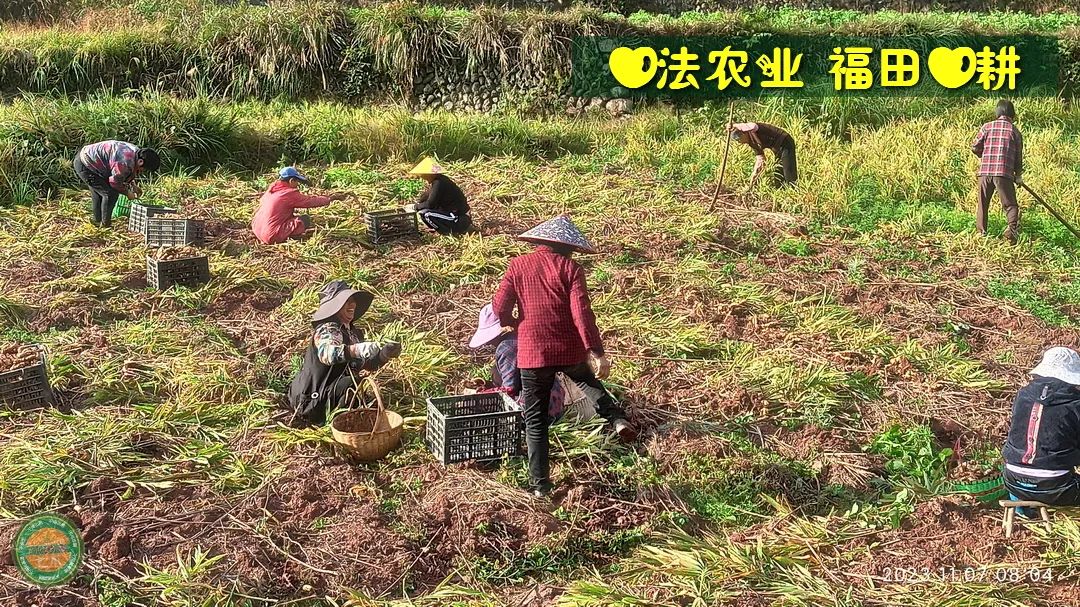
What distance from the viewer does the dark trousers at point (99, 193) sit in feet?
27.2

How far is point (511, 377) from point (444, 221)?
350 cm

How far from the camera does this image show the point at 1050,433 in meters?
4.30

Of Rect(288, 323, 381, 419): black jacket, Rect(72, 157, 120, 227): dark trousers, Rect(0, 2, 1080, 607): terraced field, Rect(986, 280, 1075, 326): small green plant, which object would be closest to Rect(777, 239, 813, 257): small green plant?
Rect(0, 2, 1080, 607): terraced field

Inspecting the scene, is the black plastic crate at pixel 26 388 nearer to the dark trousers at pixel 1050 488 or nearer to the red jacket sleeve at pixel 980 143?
the dark trousers at pixel 1050 488

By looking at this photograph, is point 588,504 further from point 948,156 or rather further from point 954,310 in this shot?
point 948,156

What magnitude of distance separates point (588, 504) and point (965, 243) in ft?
18.0

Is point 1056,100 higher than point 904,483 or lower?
higher

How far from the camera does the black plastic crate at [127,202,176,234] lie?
8234 mm

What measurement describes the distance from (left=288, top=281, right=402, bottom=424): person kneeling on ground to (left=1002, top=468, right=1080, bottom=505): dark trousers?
3.02 meters

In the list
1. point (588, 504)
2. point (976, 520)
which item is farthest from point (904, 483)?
point (588, 504)

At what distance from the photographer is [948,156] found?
10.8 m

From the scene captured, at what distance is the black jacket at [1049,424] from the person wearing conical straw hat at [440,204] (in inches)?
198

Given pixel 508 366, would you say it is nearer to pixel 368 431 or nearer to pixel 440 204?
pixel 368 431

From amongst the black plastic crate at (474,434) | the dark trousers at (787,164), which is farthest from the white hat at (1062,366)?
the dark trousers at (787,164)
